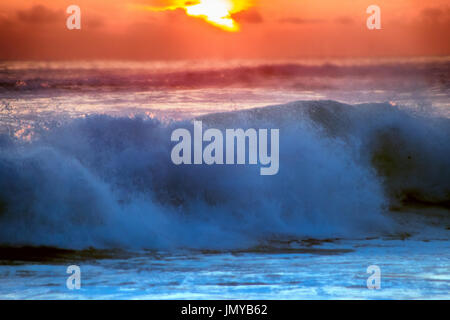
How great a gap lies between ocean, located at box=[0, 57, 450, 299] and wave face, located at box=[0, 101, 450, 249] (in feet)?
0.07

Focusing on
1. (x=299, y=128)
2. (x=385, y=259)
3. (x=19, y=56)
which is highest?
(x=19, y=56)

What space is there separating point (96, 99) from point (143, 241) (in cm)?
645

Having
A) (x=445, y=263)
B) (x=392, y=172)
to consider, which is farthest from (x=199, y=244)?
(x=392, y=172)

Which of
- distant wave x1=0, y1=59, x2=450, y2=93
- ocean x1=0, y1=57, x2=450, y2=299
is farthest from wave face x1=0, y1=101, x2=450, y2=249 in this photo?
distant wave x1=0, y1=59, x2=450, y2=93

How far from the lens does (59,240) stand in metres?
8.27

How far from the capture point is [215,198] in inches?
372

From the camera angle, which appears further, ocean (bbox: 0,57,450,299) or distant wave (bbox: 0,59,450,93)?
distant wave (bbox: 0,59,450,93)

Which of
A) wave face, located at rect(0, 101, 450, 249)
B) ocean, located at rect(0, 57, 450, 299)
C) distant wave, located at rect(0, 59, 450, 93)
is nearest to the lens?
ocean, located at rect(0, 57, 450, 299)

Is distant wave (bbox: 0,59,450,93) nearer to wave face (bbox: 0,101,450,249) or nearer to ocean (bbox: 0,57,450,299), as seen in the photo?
ocean (bbox: 0,57,450,299)

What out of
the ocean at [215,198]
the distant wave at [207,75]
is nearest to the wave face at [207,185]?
the ocean at [215,198]

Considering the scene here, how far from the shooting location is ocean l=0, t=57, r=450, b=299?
→ 21.7 feet

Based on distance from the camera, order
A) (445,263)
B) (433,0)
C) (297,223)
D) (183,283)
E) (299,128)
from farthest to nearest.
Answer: (433,0)
(299,128)
(297,223)
(445,263)
(183,283)

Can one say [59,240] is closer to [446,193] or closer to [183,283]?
[183,283]

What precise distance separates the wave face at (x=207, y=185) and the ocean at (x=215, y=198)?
0.02 m
